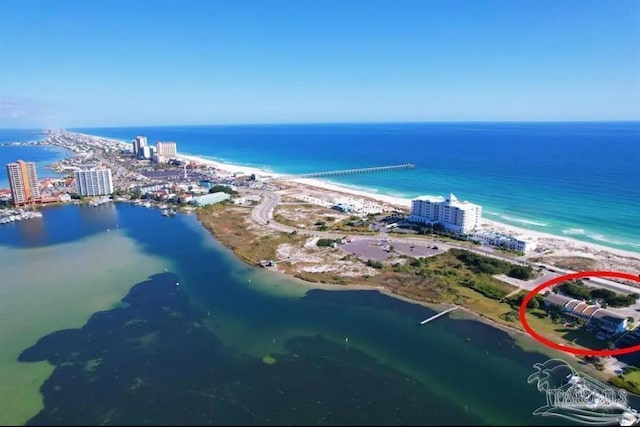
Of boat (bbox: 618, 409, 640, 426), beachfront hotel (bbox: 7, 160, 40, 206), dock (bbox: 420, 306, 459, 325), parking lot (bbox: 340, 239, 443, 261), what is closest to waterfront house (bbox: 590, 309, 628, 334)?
boat (bbox: 618, 409, 640, 426)

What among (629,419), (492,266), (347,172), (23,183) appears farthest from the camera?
(347,172)

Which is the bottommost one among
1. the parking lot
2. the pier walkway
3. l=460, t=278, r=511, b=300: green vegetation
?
l=460, t=278, r=511, b=300: green vegetation

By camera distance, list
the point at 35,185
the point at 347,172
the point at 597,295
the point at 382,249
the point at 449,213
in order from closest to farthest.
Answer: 1. the point at 597,295
2. the point at 382,249
3. the point at 449,213
4. the point at 35,185
5. the point at 347,172

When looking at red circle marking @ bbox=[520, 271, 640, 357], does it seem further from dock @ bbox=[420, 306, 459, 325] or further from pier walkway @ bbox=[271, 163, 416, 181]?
pier walkway @ bbox=[271, 163, 416, 181]

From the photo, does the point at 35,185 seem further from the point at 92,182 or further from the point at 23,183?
the point at 92,182

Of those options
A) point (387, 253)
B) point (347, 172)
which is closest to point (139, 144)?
point (347, 172)

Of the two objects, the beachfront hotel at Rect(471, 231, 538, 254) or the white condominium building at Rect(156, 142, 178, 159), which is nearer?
the beachfront hotel at Rect(471, 231, 538, 254)

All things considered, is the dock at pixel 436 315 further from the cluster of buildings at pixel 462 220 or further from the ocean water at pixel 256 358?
the cluster of buildings at pixel 462 220
